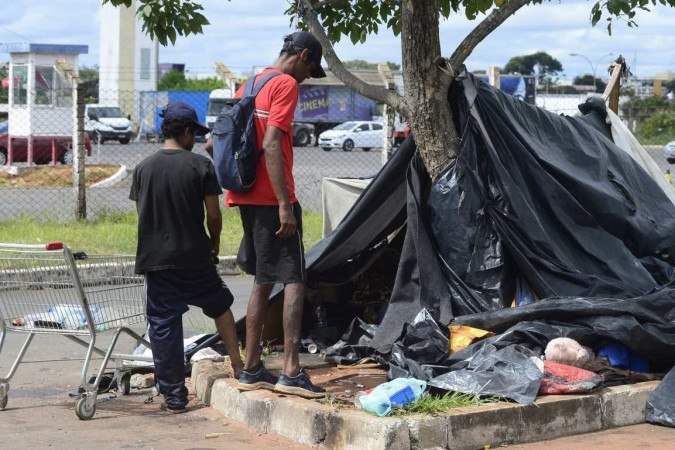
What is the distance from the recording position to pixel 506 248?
678 cm

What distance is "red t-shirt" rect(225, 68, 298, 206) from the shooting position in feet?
19.0

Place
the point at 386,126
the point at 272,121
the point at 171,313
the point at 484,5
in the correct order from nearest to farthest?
the point at 272,121 → the point at 171,313 → the point at 484,5 → the point at 386,126

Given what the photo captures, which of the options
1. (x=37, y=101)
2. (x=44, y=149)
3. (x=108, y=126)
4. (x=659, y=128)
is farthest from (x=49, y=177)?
(x=659, y=128)

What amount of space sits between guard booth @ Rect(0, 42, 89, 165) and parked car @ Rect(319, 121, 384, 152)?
1889cm

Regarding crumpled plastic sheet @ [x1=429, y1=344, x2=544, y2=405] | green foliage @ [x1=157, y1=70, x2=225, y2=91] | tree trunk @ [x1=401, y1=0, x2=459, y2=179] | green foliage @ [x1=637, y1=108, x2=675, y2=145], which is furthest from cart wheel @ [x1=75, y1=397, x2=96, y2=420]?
green foliage @ [x1=157, y1=70, x2=225, y2=91]

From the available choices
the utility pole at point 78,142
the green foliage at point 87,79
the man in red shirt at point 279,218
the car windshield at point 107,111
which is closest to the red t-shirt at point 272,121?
the man in red shirt at point 279,218

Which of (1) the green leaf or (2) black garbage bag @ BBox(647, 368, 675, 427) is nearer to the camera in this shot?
(2) black garbage bag @ BBox(647, 368, 675, 427)

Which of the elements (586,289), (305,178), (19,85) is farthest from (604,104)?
(19,85)

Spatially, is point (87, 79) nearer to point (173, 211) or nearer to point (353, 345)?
point (353, 345)

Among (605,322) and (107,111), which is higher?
(605,322)

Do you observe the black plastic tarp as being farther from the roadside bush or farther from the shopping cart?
the roadside bush

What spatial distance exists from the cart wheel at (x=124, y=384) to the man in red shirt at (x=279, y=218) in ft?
3.72

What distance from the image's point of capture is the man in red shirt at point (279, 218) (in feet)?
19.0

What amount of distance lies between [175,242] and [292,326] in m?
0.86
